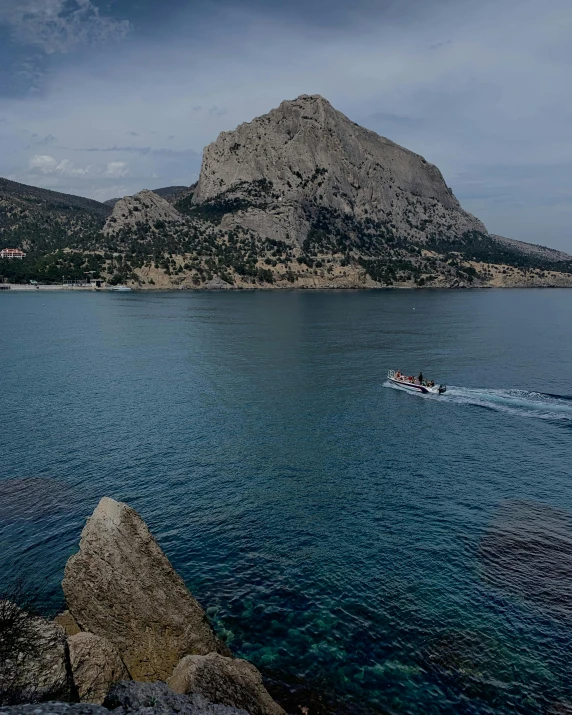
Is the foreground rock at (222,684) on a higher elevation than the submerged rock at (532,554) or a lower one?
higher

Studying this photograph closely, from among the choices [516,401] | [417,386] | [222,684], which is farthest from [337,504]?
[516,401]

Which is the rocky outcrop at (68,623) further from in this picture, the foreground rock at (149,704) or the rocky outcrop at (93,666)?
the foreground rock at (149,704)

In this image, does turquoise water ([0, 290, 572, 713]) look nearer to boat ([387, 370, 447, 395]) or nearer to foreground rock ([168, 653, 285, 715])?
boat ([387, 370, 447, 395])

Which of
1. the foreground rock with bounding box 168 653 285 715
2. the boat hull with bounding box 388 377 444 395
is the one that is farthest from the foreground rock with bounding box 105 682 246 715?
the boat hull with bounding box 388 377 444 395

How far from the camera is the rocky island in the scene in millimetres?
17094

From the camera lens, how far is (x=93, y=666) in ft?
63.1

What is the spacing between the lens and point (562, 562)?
33.2 m

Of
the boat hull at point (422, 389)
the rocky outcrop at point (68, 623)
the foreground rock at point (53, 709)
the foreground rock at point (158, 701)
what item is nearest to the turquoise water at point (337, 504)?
the boat hull at point (422, 389)

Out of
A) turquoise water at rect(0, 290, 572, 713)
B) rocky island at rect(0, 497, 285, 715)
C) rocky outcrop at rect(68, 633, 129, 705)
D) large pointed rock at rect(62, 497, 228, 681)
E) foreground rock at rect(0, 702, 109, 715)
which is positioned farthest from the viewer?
turquoise water at rect(0, 290, 572, 713)

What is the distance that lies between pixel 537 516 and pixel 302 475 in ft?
62.2

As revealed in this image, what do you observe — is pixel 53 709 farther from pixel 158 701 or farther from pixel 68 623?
pixel 68 623

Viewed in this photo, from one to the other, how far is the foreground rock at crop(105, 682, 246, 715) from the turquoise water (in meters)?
6.97

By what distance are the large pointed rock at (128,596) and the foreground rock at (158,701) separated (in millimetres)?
3703

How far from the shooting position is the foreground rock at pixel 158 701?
16.9 m
